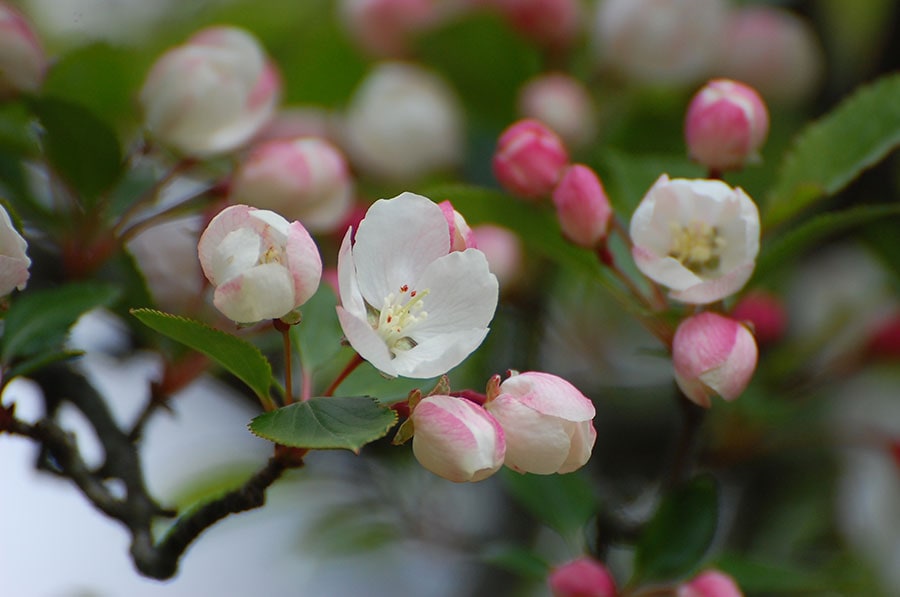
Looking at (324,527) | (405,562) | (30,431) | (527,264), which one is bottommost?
(405,562)

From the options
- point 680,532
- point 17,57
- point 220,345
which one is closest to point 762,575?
point 680,532

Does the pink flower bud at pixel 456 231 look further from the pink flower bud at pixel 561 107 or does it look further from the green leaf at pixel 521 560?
the pink flower bud at pixel 561 107

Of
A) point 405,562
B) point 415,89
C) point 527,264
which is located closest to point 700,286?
point 527,264

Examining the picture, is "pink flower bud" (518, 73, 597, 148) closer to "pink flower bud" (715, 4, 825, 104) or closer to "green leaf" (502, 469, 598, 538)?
"pink flower bud" (715, 4, 825, 104)

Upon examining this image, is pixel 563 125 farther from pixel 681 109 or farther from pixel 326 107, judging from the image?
pixel 326 107

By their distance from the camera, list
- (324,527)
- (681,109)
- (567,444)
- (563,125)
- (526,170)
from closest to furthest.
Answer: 1. (567,444)
2. (526,170)
3. (563,125)
4. (681,109)
5. (324,527)
